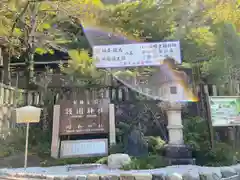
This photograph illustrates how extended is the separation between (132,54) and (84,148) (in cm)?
282

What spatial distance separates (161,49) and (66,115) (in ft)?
9.86

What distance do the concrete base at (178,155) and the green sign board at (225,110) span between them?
2.24ft

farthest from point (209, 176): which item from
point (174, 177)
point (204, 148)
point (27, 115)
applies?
A: point (27, 115)

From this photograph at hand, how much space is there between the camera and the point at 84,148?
451 centimetres

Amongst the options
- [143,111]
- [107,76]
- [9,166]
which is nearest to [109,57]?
[107,76]

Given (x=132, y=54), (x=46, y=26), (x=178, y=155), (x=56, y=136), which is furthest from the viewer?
(x=46, y=26)

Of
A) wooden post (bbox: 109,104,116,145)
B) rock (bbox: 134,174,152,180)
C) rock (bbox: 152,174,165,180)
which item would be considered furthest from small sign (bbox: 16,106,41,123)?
rock (bbox: 152,174,165,180)

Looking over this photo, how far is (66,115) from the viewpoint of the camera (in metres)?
4.83

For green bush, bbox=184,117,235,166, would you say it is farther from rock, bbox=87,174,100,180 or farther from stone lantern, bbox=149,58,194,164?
rock, bbox=87,174,100,180

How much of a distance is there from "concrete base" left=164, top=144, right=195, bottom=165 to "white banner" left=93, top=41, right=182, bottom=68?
251 centimetres

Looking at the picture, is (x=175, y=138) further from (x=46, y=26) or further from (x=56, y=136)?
(x=46, y=26)

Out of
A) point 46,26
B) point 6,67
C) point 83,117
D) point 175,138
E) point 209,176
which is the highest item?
point 46,26

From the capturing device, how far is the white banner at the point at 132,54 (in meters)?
6.01

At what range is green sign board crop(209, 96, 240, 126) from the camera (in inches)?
161
